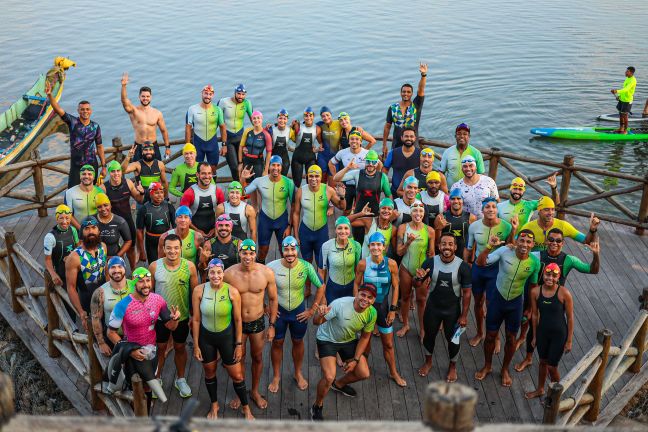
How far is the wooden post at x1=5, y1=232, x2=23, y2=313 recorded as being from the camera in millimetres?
10172

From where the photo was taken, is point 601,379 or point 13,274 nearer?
point 601,379

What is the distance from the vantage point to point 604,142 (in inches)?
939

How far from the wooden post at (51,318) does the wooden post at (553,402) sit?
6305 millimetres

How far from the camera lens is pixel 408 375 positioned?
9422 mm

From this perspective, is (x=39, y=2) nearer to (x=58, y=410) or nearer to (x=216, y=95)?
(x=216, y=95)

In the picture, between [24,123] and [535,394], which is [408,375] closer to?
[535,394]

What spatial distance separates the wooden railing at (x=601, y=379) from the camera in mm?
7777

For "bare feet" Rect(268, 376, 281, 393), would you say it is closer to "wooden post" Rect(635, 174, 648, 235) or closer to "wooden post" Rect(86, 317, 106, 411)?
"wooden post" Rect(86, 317, 106, 411)

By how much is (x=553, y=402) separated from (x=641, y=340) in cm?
257

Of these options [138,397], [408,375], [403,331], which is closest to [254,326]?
[138,397]

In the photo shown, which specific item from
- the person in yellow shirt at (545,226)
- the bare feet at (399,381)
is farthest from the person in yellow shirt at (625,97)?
the bare feet at (399,381)

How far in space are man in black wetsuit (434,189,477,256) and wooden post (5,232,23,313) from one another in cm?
604

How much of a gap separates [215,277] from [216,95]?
22475 millimetres

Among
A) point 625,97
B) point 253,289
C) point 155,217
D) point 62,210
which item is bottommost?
point 625,97
